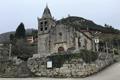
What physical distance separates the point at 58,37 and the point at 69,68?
1702cm

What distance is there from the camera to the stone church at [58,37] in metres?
35.6

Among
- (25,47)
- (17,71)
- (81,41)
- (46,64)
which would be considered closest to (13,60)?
(17,71)

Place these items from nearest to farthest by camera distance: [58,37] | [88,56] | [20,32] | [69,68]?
[69,68]
[88,56]
[58,37]
[20,32]

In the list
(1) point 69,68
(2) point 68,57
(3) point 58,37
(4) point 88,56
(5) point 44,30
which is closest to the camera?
(1) point 69,68

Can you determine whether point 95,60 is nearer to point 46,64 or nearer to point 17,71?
point 46,64

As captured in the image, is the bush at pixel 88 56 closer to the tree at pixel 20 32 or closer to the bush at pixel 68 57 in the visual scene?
the bush at pixel 68 57

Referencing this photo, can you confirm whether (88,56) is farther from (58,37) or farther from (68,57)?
(58,37)

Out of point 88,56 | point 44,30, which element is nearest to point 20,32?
point 44,30

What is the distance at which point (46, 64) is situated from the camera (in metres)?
23.1

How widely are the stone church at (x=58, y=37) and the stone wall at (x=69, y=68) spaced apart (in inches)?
301

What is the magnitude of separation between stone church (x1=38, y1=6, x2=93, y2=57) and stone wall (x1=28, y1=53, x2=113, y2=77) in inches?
301

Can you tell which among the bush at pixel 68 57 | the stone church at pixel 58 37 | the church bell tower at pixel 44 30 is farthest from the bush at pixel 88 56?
the church bell tower at pixel 44 30

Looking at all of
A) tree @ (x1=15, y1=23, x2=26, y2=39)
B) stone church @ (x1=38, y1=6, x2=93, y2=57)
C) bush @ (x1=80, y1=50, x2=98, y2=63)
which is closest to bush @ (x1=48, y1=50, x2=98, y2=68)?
bush @ (x1=80, y1=50, x2=98, y2=63)

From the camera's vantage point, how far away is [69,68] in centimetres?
2169
